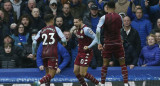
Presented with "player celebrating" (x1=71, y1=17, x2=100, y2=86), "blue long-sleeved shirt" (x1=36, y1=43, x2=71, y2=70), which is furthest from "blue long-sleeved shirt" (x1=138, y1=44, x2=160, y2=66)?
"blue long-sleeved shirt" (x1=36, y1=43, x2=71, y2=70)

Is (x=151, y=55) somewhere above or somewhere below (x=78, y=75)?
above

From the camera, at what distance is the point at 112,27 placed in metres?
12.1

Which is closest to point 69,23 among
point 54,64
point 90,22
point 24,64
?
point 90,22

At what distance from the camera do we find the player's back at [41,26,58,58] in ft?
40.7

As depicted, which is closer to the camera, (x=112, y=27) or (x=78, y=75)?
(x=112, y=27)

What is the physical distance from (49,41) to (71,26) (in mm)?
3104

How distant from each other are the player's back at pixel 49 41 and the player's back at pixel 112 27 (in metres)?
1.26

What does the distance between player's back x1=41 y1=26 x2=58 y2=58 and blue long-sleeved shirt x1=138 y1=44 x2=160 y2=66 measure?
2904 mm

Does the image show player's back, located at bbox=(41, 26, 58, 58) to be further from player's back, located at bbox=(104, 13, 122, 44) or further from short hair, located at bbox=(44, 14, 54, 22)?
player's back, located at bbox=(104, 13, 122, 44)

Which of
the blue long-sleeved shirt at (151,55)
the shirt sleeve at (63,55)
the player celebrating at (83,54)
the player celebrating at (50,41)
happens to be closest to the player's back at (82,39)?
the player celebrating at (83,54)

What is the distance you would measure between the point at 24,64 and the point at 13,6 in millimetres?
2580

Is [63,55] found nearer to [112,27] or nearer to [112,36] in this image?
[112,36]

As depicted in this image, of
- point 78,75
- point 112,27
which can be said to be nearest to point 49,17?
point 112,27

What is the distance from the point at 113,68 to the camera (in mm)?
14195
